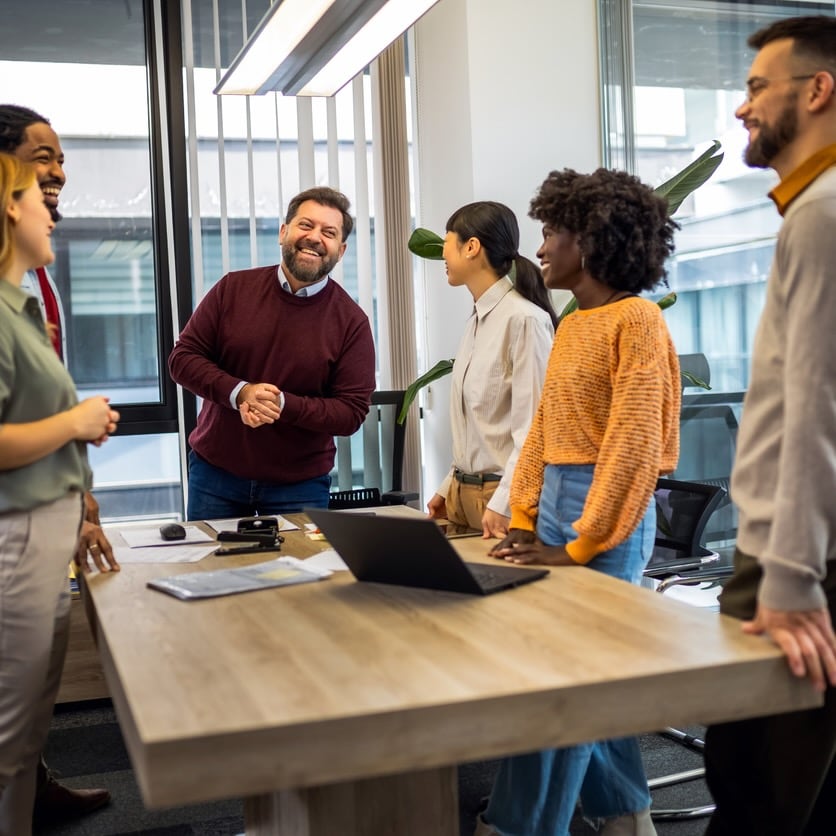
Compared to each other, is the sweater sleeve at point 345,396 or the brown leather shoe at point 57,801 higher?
the sweater sleeve at point 345,396

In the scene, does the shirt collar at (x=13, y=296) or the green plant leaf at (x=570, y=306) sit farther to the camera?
the green plant leaf at (x=570, y=306)

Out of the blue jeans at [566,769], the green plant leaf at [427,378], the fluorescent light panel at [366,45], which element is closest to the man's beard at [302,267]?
the fluorescent light panel at [366,45]

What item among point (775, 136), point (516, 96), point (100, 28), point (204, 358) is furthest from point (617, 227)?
point (100, 28)

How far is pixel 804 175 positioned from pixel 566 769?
3.79ft

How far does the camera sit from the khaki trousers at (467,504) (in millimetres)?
2572

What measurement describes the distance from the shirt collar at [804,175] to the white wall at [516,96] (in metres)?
2.94

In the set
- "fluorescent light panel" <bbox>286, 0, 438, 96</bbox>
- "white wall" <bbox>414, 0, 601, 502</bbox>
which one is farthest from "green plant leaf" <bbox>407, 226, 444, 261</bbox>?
"fluorescent light panel" <bbox>286, 0, 438, 96</bbox>

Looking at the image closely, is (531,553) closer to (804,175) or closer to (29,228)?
(804,175)

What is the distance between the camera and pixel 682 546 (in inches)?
130

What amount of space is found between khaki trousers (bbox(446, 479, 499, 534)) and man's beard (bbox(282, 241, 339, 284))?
3.05 feet

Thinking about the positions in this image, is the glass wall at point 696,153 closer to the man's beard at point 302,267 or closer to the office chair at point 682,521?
the office chair at point 682,521

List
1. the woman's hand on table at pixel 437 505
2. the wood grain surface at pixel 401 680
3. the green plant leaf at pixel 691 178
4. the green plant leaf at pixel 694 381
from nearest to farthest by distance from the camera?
the wood grain surface at pixel 401 680 → the woman's hand on table at pixel 437 505 → the green plant leaf at pixel 691 178 → the green plant leaf at pixel 694 381

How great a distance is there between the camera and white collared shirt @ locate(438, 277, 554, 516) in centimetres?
240

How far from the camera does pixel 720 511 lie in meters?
4.35
